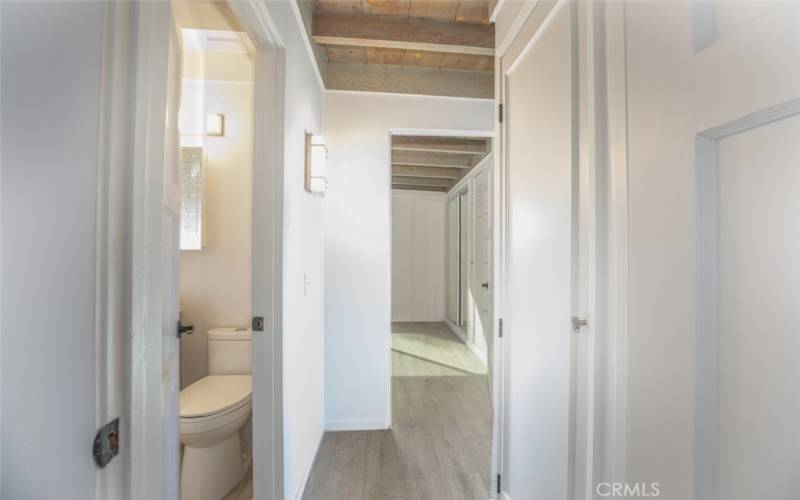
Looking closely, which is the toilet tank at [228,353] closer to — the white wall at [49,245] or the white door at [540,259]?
the white door at [540,259]

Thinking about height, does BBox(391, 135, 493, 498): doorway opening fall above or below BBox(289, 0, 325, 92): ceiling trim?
below

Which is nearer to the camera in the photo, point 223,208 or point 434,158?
point 223,208

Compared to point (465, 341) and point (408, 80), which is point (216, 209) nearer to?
point (408, 80)

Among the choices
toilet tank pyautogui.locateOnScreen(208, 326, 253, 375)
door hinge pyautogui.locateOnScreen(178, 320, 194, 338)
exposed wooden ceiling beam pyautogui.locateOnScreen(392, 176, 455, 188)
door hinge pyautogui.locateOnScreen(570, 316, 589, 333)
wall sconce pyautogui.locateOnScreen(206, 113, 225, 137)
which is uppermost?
exposed wooden ceiling beam pyautogui.locateOnScreen(392, 176, 455, 188)

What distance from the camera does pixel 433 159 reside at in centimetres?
413

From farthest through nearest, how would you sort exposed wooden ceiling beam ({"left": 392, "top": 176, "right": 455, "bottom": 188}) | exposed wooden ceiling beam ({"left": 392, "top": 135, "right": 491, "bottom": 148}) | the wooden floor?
exposed wooden ceiling beam ({"left": 392, "top": 176, "right": 455, "bottom": 188}) → exposed wooden ceiling beam ({"left": 392, "top": 135, "right": 491, "bottom": 148}) → the wooden floor

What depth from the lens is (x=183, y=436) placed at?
1.51 meters

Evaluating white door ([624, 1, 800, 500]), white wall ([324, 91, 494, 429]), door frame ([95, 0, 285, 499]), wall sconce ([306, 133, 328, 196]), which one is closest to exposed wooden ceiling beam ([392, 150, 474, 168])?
white wall ([324, 91, 494, 429])

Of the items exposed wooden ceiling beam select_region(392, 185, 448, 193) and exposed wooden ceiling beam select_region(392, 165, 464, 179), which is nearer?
exposed wooden ceiling beam select_region(392, 165, 464, 179)

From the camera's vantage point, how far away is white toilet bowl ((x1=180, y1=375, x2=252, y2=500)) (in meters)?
1.53

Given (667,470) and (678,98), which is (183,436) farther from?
(678,98)

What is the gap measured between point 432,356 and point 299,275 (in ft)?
8.84

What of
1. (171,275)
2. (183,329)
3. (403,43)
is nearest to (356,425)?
(183,329)

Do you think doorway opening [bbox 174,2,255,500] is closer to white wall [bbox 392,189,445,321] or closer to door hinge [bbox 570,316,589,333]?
door hinge [bbox 570,316,589,333]
